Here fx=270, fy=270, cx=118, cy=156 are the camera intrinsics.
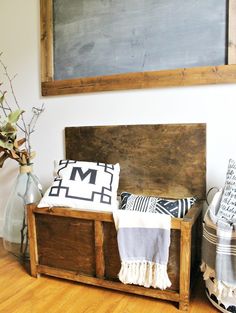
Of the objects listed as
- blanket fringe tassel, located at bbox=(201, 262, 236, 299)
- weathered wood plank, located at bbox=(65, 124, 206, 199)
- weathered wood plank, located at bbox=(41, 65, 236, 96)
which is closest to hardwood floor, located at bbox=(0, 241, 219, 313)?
blanket fringe tassel, located at bbox=(201, 262, 236, 299)

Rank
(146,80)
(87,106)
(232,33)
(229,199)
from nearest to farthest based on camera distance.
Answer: (229,199) < (232,33) < (146,80) < (87,106)

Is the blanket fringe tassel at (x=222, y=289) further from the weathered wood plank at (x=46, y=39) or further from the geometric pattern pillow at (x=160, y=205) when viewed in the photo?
the weathered wood plank at (x=46, y=39)

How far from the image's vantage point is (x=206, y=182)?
5.80 ft

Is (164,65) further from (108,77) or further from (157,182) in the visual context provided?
(157,182)

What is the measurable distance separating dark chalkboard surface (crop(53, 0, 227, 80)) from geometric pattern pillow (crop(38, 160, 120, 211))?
741 mm

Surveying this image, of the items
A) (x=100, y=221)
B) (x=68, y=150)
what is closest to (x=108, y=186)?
(x=100, y=221)

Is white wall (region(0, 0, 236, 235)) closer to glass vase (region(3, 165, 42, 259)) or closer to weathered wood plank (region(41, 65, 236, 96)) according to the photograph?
weathered wood plank (region(41, 65, 236, 96))

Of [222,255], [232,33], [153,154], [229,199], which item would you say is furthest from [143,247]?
[232,33]

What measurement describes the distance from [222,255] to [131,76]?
49.3 inches

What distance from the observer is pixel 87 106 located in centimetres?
207

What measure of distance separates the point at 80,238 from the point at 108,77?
3.66 ft

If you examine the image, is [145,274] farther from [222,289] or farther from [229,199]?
[229,199]

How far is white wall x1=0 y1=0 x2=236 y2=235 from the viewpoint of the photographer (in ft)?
5.65

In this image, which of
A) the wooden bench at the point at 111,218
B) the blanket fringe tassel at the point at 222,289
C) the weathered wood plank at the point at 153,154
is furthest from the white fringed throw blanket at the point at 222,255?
the weathered wood plank at the point at 153,154
